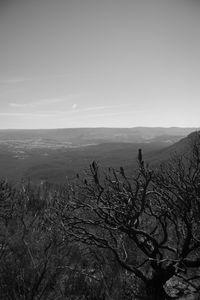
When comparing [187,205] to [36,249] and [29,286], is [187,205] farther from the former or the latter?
[36,249]

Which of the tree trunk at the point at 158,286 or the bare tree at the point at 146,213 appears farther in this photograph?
the tree trunk at the point at 158,286

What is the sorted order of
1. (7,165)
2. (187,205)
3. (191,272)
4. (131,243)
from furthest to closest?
(7,165) < (131,243) < (191,272) < (187,205)

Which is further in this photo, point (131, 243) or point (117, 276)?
point (131, 243)

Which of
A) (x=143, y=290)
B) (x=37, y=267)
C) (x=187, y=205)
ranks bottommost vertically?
(x=143, y=290)

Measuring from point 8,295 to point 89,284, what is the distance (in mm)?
2473

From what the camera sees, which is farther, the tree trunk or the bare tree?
the tree trunk

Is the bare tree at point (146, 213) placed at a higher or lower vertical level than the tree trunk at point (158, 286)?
higher

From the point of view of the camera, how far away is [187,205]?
6.07 meters

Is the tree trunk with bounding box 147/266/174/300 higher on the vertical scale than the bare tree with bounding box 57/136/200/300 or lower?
lower

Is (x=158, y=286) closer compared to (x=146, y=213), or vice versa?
(x=158, y=286)

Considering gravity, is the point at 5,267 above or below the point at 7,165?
above

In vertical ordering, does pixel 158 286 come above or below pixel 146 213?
below

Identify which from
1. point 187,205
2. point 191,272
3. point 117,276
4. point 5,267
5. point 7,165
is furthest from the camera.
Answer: point 7,165

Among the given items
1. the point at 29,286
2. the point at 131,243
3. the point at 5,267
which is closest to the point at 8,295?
the point at 29,286
